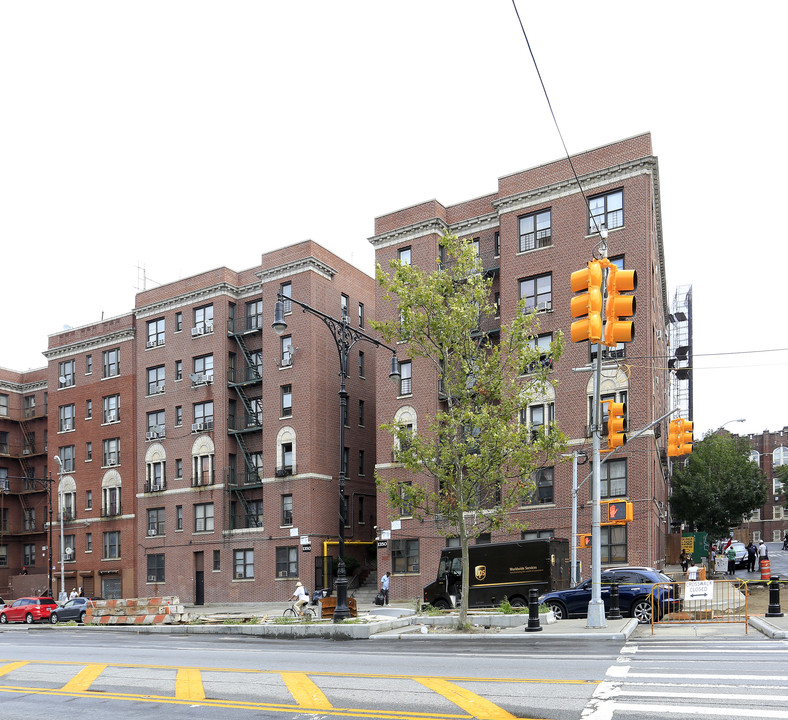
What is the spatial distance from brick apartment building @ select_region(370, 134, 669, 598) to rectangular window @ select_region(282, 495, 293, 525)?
243 inches

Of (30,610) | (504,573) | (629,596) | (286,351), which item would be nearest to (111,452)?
(30,610)

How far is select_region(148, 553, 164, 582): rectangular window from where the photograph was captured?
55.2m

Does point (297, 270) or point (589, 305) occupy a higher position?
point (297, 270)

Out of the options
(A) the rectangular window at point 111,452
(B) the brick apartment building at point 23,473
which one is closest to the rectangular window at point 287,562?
(A) the rectangular window at point 111,452

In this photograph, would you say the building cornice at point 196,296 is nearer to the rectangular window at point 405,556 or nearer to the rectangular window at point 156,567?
the rectangular window at point 156,567

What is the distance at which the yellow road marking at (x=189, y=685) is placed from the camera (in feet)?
42.1

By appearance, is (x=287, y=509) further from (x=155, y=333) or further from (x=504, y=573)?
(x=504, y=573)

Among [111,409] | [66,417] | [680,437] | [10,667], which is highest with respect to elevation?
[111,409]

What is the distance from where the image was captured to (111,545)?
5897cm

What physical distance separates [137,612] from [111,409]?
27.1 metres

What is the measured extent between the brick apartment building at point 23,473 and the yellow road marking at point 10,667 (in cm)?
5030

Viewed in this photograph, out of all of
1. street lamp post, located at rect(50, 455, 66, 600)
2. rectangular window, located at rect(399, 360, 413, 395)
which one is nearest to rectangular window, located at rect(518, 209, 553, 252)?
rectangular window, located at rect(399, 360, 413, 395)

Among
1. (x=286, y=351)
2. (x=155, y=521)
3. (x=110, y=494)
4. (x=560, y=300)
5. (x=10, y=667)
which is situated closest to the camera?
(x=10, y=667)

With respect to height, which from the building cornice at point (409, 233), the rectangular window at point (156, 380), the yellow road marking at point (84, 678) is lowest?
the yellow road marking at point (84, 678)
